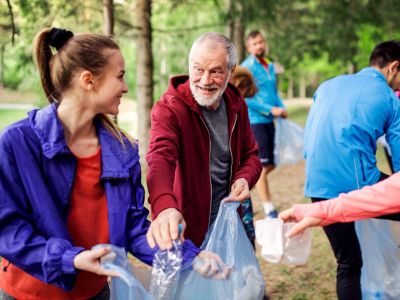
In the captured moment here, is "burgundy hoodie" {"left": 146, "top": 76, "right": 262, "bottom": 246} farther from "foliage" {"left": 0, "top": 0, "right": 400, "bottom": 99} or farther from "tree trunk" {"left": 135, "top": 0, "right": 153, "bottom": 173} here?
"tree trunk" {"left": 135, "top": 0, "right": 153, "bottom": 173}

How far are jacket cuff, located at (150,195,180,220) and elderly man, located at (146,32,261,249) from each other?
0.72 feet

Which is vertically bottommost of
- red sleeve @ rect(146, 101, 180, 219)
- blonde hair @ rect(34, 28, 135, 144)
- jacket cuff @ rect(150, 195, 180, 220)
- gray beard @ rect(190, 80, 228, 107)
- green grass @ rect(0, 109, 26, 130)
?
green grass @ rect(0, 109, 26, 130)

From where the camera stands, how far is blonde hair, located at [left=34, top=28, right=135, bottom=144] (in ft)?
6.06

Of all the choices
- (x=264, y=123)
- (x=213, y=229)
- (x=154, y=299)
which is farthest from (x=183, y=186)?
(x=264, y=123)

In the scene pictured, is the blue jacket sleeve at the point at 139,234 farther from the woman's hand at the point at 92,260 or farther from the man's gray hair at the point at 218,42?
the man's gray hair at the point at 218,42

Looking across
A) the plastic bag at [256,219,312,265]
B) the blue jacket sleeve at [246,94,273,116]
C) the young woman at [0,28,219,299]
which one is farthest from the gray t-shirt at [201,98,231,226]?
the blue jacket sleeve at [246,94,273,116]

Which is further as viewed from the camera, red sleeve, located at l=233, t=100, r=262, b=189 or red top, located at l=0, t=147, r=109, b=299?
red sleeve, located at l=233, t=100, r=262, b=189

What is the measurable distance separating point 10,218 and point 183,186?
1.12m

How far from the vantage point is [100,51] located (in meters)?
1.87

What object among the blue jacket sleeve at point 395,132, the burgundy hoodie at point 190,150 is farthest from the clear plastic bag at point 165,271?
the blue jacket sleeve at point 395,132

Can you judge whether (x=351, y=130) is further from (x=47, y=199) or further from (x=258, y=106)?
(x=258, y=106)

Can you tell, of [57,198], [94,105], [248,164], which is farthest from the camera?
[248,164]

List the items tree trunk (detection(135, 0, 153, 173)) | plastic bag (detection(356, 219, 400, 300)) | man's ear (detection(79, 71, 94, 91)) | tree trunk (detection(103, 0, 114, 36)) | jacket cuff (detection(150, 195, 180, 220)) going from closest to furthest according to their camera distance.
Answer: man's ear (detection(79, 71, 94, 91)) < jacket cuff (detection(150, 195, 180, 220)) < plastic bag (detection(356, 219, 400, 300)) < tree trunk (detection(103, 0, 114, 36)) < tree trunk (detection(135, 0, 153, 173))

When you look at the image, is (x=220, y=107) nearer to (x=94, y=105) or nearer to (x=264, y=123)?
(x=94, y=105)
